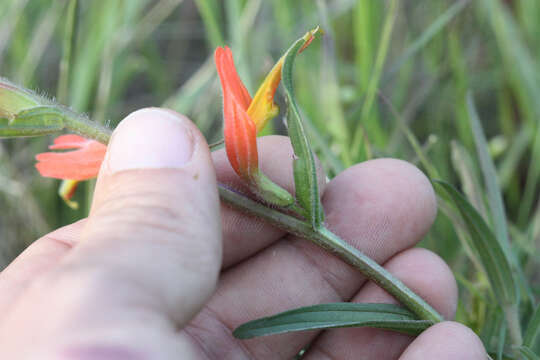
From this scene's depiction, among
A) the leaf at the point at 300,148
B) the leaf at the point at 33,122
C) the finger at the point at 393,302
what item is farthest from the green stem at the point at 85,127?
the finger at the point at 393,302

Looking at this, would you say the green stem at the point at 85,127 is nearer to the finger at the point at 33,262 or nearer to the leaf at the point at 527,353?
the finger at the point at 33,262

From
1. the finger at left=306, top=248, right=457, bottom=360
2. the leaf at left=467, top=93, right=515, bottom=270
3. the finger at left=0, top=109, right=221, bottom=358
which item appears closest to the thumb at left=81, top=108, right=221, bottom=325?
the finger at left=0, top=109, right=221, bottom=358

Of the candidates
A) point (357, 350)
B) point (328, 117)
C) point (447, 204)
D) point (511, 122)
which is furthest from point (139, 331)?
point (511, 122)

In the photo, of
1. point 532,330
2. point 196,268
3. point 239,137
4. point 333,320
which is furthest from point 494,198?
point 196,268

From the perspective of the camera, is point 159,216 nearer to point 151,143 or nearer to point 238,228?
point 151,143

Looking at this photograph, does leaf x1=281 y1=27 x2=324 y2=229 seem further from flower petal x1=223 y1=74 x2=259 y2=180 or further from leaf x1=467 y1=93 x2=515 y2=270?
leaf x1=467 y1=93 x2=515 y2=270

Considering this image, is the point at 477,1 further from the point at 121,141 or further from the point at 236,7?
the point at 121,141
